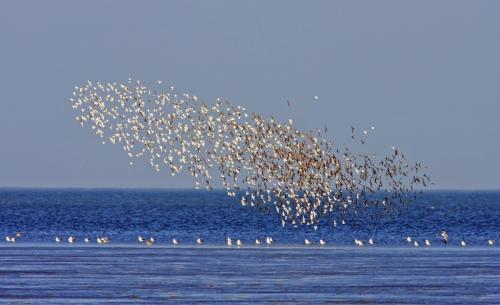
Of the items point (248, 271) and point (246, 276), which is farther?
point (248, 271)

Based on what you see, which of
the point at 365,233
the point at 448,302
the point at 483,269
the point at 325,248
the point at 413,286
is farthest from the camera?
the point at 365,233

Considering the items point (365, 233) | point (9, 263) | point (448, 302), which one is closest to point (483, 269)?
point (448, 302)

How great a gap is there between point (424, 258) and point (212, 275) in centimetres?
1328

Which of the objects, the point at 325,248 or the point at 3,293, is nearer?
the point at 3,293

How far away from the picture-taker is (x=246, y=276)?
46688 millimetres

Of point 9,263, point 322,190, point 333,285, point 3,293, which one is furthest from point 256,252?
point 3,293

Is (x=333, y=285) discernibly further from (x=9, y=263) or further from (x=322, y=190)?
(x=322, y=190)

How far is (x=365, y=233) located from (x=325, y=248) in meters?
21.8

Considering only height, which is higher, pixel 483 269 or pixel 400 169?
pixel 400 169

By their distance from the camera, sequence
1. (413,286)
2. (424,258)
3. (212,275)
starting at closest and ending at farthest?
(413,286) → (212,275) → (424,258)

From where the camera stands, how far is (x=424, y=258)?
2277 inches

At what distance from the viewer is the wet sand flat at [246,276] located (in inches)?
1555

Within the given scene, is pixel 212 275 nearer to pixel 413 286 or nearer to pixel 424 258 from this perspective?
pixel 413 286

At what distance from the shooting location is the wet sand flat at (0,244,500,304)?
39500 millimetres
